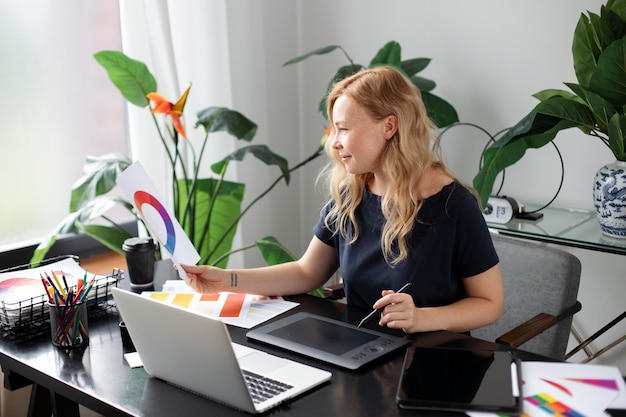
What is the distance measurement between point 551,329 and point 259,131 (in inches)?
61.3

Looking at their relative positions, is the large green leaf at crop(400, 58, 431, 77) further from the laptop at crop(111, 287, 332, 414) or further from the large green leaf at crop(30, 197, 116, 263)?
the laptop at crop(111, 287, 332, 414)

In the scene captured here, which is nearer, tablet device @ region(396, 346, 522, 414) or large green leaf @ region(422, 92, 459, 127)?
tablet device @ region(396, 346, 522, 414)

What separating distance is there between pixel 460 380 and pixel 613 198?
1104mm

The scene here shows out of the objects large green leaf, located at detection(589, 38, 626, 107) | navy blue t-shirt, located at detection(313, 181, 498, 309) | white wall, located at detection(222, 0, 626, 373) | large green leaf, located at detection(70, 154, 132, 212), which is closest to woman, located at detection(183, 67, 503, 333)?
navy blue t-shirt, located at detection(313, 181, 498, 309)

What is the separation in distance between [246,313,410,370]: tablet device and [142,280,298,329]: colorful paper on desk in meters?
0.08

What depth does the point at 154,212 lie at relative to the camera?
1693 mm

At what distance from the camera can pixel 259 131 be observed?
10.6 ft

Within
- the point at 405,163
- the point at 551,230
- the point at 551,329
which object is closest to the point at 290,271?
the point at 405,163

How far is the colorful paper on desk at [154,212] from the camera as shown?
1.65m

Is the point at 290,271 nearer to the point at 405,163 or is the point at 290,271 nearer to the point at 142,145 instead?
the point at 405,163

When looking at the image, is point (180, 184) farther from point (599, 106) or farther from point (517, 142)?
point (599, 106)

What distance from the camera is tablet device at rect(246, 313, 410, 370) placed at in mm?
1590

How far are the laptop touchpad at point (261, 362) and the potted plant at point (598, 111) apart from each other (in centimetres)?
109

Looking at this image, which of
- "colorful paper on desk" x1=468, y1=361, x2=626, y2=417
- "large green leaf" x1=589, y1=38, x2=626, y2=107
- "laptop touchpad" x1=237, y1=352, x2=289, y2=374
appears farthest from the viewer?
"large green leaf" x1=589, y1=38, x2=626, y2=107
